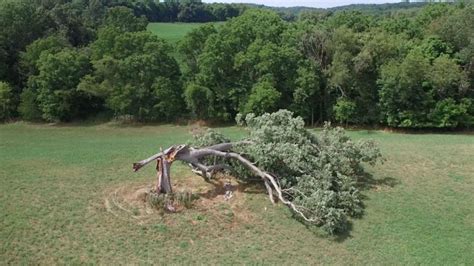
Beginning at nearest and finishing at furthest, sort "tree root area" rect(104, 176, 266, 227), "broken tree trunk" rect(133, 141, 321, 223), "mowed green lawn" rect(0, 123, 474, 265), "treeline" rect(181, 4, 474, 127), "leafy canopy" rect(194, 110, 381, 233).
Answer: "mowed green lawn" rect(0, 123, 474, 265), "leafy canopy" rect(194, 110, 381, 233), "tree root area" rect(104, 176, 266, 227), "broken tree trunk" rect(133, 141, 321, 223), "treeline" rect(181, 4, 474, 127)

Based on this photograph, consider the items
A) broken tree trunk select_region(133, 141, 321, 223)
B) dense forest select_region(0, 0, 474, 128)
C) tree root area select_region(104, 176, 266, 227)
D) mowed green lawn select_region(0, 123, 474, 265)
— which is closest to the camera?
mowed green lawn select_region(0, 123, 474, 265)

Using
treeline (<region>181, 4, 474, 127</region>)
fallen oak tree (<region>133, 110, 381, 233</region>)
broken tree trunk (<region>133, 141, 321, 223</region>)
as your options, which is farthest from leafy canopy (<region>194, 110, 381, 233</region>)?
treeline (<region>181, 4, 474, 127</region>)

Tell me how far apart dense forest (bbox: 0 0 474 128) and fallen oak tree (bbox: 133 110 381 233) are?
14.4m

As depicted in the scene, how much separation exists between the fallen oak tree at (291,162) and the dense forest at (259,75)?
14.4 m

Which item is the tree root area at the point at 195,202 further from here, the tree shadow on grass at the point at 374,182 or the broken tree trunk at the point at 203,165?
the tree shadow on grass at the point at 374,182

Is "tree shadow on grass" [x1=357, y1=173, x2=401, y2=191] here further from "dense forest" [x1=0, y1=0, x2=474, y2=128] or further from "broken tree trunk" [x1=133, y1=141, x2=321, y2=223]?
"dense forest" [x1=0, y1=0, x2=474, y2=128]

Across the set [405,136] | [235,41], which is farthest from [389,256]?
[235,41]

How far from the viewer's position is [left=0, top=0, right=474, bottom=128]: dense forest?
111 feet

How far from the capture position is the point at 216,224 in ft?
54.6

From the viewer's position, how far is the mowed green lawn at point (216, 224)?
15172mm

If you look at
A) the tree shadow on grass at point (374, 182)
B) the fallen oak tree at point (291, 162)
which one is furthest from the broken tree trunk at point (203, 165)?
the tree shadow on grass at point (374, 182)

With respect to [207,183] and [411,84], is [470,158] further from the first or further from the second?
[207,183]

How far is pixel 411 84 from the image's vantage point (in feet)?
109

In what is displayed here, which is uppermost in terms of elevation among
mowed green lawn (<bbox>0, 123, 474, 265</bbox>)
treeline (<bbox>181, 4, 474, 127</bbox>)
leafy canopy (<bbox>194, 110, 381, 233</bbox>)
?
treeline (<bbox>181, 4, 474, 127</bbox>)
